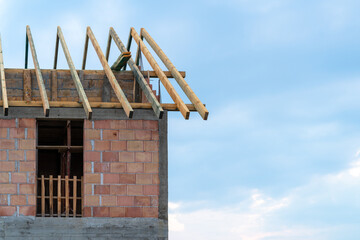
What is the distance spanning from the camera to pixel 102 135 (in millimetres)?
16094

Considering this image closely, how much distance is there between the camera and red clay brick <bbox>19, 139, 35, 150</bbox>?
51.8ft

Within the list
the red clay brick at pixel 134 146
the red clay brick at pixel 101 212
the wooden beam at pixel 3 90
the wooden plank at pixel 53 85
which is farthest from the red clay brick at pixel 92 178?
the wooden plank at pixel 53 85

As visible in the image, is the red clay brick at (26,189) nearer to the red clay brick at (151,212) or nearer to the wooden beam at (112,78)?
the red clay brick at (151,212)

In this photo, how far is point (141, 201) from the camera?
15.8 m

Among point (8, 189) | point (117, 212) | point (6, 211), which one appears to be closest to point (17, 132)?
point (8, 189)

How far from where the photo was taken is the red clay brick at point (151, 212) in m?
15.8

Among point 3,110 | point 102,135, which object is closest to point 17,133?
point 3,110

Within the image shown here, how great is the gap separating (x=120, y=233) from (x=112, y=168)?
145 cm

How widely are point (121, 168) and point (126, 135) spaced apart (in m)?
0.77

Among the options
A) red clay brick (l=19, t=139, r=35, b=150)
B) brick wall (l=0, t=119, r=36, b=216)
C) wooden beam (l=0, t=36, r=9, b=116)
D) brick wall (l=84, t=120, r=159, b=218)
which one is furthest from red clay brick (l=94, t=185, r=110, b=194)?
wooden beam (l=0, t=36, r=9, b=116)

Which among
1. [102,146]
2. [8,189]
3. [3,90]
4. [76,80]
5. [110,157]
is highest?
[76,80]

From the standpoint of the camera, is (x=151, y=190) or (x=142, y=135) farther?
(x=142, y=135)

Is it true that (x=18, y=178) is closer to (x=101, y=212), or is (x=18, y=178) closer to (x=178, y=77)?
(x=101, y=212)

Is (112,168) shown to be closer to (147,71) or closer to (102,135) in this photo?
(102,135)
